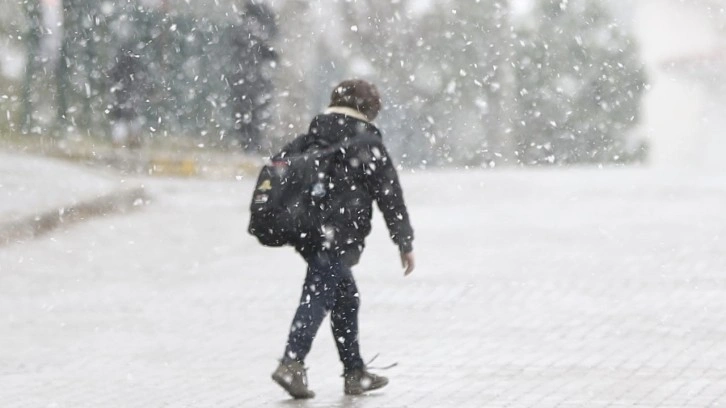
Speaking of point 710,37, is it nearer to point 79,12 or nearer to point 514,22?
point 514,22

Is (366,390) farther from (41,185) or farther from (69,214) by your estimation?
(41,185)

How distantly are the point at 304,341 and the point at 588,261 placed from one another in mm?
5444

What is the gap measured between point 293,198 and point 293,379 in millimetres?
781

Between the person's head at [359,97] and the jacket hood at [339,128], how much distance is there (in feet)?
0.18

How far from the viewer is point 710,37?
4325 centimetres

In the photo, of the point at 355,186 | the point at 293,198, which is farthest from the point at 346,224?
the point at 293,198

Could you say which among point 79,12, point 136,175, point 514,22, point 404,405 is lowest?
point 404,405

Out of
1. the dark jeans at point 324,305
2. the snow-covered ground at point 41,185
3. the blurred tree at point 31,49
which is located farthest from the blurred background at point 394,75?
the dark jeans at point 324,305

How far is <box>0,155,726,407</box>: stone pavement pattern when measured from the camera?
27.9ft

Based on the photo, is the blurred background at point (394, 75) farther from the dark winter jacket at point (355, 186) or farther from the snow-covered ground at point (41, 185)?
the dark winter jacket at point (355, 186)

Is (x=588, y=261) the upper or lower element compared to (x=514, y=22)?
lower

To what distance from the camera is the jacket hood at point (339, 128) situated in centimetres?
824

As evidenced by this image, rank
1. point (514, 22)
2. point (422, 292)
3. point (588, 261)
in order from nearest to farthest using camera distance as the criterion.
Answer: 1. point (422, 292)
2. point (588, 261)
3. point (514, 22)

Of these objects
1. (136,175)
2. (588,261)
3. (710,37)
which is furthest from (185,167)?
(710,37)
